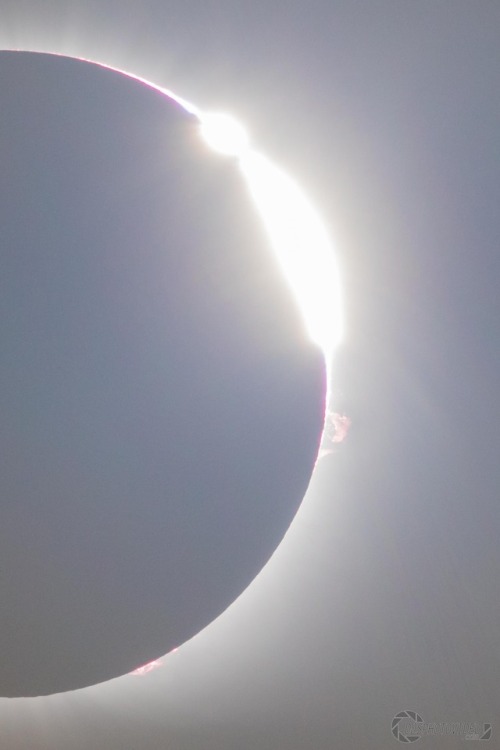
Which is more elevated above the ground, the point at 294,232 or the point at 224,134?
the point at 224,134

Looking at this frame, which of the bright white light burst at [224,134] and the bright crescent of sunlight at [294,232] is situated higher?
the bright white light burst at [224,134]

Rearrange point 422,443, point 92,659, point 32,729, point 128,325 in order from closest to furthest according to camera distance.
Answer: point 128,325 < point 92,659 < point 422,443 < point 32,729

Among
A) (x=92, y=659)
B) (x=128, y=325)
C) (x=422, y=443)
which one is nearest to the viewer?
(x=128, y=325)

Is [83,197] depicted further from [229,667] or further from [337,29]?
[229,667]

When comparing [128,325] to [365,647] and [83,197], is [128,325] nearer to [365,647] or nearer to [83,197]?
[83,197]

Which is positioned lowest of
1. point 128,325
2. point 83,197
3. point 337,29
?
point 128,325

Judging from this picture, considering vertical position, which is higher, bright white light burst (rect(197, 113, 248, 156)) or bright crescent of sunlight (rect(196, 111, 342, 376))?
bright white light burst (rect(197, 113, 248, 156))

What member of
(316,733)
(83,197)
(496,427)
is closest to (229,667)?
(316,733)

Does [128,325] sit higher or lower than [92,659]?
higher

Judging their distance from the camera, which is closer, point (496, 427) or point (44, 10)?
point (44, 10)
